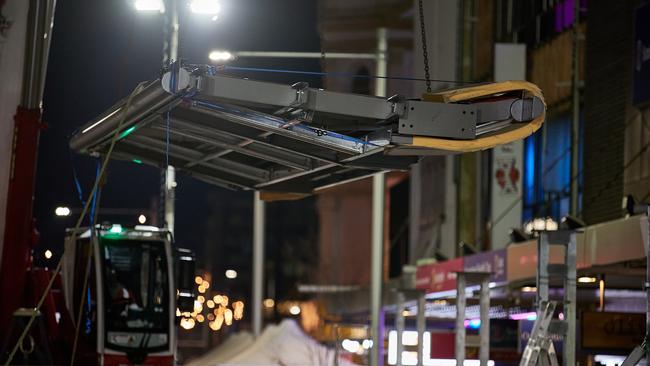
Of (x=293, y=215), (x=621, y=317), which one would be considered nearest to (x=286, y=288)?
(x=293, y=215)

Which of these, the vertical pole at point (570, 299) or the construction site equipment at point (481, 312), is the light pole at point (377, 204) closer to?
the construction site equipment at point (481, 312)

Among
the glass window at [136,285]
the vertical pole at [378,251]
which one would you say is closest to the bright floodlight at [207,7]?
the vertical pole at [378,251]

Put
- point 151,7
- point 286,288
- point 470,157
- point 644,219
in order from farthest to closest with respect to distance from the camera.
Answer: point 286,288 < point 470,157 < point 151,7 < point 644,219

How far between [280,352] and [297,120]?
22.1m

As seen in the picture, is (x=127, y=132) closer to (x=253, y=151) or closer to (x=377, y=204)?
(x=253, y=151)

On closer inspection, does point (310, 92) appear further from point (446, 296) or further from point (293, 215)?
point (293, 215)

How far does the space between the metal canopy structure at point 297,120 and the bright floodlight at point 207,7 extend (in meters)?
8.24

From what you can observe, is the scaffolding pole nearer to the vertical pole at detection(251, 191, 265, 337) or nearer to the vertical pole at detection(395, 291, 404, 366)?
the vertical pole at detection(395, 291, 404, 366)

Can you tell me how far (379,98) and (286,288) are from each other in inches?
4786

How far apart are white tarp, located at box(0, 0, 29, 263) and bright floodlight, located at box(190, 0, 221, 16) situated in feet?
27.8

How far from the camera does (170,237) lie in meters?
19.1

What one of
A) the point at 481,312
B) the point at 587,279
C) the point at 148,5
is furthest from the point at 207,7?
the point at 587,279

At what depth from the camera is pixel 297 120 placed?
1290 cm

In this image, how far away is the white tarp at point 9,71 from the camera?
1514 cm
